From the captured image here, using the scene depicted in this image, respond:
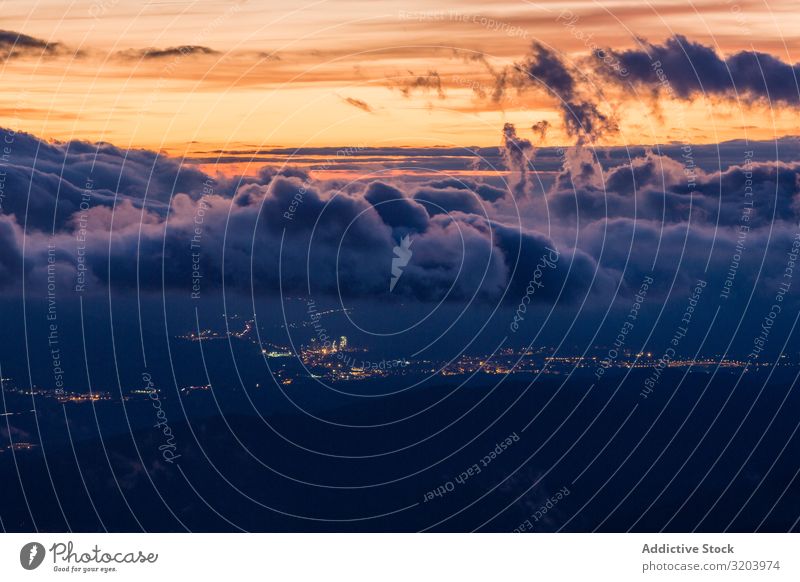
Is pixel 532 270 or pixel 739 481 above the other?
pixel 532 270

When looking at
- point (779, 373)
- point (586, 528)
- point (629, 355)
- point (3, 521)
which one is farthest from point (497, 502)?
point (3, 521)

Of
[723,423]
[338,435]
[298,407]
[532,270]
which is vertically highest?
[532,270]

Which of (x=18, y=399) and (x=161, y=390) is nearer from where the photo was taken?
(x=18, y=399)

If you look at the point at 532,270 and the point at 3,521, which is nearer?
the point at 3,521

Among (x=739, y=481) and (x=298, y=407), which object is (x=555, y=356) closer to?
(x=298, y=407)

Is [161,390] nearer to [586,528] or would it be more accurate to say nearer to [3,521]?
[3,521]

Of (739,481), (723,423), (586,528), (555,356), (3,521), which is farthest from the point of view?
(723,423)
